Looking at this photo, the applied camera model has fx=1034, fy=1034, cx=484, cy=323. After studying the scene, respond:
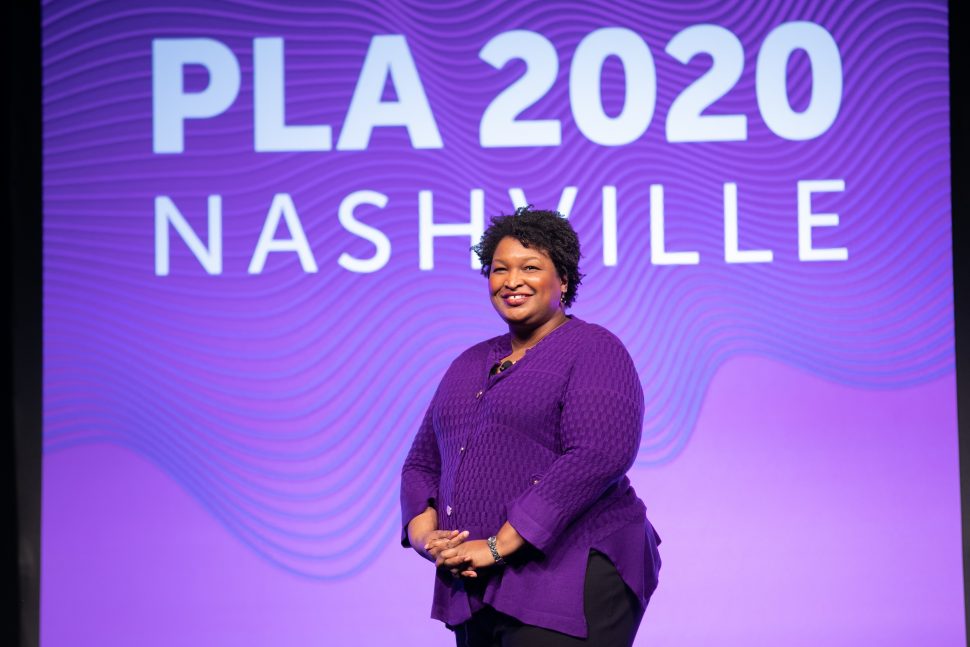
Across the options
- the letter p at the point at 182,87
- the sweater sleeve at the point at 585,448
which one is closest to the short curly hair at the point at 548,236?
the sweater sleeve at the point at 585,448

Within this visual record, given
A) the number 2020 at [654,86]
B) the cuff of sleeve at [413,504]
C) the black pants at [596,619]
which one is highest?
the number 2020 at [654,86]

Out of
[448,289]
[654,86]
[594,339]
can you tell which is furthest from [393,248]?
[594,339]

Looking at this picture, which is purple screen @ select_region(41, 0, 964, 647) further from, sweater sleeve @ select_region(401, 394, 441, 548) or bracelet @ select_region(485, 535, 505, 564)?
bracelet @ select_region(485, 535, 505, 564)

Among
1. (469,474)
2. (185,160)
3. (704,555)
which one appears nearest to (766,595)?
(704,555)

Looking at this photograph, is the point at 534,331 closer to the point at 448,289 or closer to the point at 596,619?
the point at 596,619

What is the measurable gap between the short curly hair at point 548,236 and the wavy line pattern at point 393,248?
137 centimetres

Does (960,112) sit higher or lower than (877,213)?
higher

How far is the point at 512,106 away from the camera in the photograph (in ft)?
11.3

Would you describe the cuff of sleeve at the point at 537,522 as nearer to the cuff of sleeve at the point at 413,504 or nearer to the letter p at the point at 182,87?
the cuff of sleeve at the point at 413,504

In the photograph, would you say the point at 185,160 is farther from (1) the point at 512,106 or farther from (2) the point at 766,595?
(2) the point at 766,595

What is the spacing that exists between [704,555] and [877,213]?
125 centimetres

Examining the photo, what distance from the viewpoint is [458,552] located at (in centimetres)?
181

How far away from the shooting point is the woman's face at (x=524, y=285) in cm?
197

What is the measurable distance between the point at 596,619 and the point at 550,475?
26 cm
